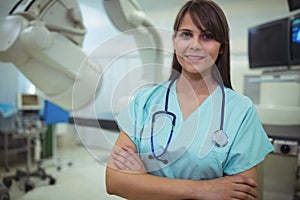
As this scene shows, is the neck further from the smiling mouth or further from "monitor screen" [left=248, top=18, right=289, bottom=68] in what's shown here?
"monitor screen" [left=248, top=18, right=289, bottom=68]

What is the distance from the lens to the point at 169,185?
63 cm

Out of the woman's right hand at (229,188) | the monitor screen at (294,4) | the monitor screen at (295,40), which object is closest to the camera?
the woman's right hand at (229,188)

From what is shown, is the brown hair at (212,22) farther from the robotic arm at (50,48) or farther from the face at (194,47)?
the robotic arm at (50,48)

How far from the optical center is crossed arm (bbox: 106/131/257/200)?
0.62 meters

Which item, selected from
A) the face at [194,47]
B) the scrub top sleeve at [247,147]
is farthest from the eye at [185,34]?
the scrub top sleeve at [247,147]

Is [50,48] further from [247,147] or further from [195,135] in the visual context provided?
[247,147]

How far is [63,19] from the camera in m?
0.99

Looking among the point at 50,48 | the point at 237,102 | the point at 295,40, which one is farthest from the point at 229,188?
the point at 295,40

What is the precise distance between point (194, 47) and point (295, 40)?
1181 mm

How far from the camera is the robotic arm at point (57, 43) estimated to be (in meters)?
0.79

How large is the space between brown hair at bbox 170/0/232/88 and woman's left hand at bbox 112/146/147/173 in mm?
269

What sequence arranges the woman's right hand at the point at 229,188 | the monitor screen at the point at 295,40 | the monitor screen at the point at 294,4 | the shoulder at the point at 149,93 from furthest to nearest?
1. the monitor screen at the point at 295,40
2. the monitor screen at the point at 294,4
3. the shoulder at the point at 149,93
4. the woman's right hand at the point at 229,188

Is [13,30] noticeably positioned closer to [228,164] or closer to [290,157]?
[228,164]

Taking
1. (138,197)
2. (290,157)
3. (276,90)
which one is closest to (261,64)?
(276,90)
